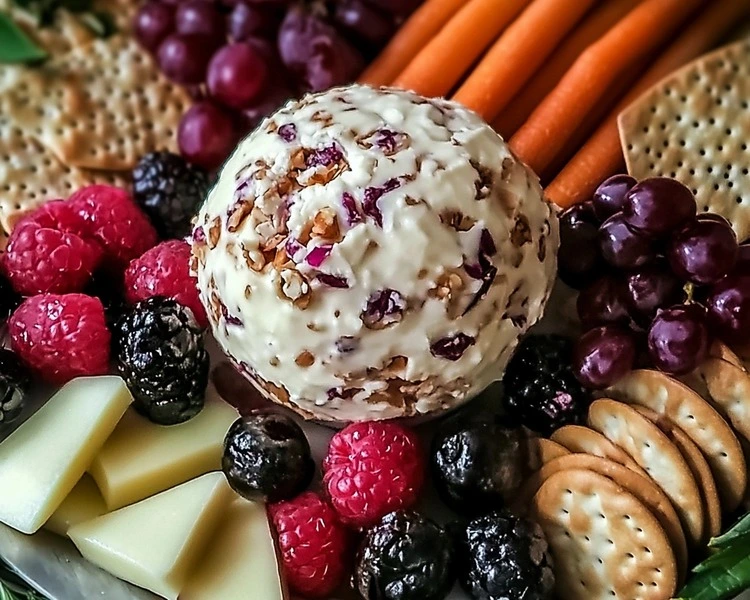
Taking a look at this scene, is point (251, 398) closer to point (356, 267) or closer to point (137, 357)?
point (137, 357)

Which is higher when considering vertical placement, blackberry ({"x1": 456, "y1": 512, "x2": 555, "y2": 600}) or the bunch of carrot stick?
the bunch of carrot stick

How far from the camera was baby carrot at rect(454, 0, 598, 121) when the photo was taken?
4.25 ft

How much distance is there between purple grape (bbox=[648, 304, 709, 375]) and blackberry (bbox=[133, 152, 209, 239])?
62cm

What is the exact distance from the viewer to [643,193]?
976mm

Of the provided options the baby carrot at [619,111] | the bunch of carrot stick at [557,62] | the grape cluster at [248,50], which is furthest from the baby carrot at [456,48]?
the baby carrot at [619,111]

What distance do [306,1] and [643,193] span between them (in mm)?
703

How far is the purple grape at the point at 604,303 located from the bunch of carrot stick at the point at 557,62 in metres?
0.24

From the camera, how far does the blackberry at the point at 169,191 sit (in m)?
1.24

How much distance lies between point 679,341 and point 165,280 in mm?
567

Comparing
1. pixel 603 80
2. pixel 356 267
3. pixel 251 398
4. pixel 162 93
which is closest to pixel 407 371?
pixel 356 267

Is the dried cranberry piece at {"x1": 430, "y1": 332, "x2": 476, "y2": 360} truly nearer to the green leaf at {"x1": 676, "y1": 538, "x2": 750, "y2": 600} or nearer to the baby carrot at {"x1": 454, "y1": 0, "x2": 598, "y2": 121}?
the green leaf at {"x1": 676, "y1": 538, "x2": 750, "y2": 600}

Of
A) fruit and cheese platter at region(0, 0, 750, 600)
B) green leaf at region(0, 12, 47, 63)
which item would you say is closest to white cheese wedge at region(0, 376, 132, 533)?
fruit and cheese platter at region(0, 0, 750, 600)

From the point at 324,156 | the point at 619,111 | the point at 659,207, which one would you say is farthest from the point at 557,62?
the point at 324,156

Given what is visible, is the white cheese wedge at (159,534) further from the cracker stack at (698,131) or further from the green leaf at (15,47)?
the green leaf at (15,47)
